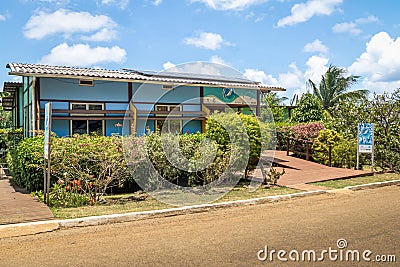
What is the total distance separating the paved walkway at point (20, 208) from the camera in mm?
7719

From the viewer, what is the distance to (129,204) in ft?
31.2

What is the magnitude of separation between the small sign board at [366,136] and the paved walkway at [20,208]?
1120cm

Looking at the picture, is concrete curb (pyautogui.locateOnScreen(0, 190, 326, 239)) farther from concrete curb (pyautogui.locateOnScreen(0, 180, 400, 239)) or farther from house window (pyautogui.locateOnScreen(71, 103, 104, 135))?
house window (pyautogui.locateOnScreen(71, 103, 104, 135))

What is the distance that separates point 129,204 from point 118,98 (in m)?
11.5

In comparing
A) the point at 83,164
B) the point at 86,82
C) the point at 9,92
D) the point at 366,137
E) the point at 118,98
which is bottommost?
the point at 83,164

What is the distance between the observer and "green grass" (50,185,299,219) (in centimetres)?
827

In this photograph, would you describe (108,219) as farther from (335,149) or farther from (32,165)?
(335,149)

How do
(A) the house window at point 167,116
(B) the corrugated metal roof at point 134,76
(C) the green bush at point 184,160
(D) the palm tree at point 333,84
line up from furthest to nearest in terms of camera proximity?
(D) the palm tree at point 333,84 < (A) the house window at point 167,116 < (B) the corrugated metal roof at point 134,76 < (C) the green bush at point 184,160

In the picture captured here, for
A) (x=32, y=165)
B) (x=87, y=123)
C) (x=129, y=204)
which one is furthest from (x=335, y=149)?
(x=32, y=165)

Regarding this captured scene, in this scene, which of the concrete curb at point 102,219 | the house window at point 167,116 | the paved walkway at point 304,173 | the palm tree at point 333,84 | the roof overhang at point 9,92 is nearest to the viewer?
the concrete curb at point 102,219

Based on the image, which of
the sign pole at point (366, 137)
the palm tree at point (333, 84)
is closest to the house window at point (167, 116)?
the sign pole at point (366, 137)

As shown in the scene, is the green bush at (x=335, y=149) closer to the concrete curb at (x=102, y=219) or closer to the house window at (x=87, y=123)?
the concrete curb at (x=102, y=219)

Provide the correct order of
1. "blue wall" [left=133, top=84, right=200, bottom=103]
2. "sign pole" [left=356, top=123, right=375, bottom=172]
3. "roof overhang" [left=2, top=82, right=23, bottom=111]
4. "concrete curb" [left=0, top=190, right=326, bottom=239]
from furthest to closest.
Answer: "roof overhang" [left=2, top=82, right=23, bottom=111] → "blue wall" [left=133, top=84, right=200, bottom=103] → "sign pole" [left=356, top=123, right=375, bottom=172] → "concrete curb" [left=0, top=190, right=326, bottom=239]

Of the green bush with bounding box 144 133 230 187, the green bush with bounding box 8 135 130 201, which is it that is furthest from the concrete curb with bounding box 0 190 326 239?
the green bush with bounding box 144 133 230 187
